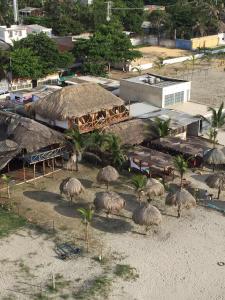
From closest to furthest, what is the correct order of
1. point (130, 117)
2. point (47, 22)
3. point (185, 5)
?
point (130, 117) < point (47, 22) < point (185, 5)

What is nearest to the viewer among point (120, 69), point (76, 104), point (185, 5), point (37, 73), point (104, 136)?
point (104, 136)

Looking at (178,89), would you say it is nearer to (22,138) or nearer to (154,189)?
(154,189)

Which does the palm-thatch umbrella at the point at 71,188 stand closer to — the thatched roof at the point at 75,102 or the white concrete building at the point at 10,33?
the thatched roof at the point at 75,102

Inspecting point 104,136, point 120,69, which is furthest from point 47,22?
point 104,136

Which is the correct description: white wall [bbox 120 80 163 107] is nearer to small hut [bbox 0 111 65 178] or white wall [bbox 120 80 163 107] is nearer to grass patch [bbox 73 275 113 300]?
small hut [bbox 0 111 65 178]

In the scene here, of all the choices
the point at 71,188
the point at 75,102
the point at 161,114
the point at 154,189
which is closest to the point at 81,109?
the point at 75,102

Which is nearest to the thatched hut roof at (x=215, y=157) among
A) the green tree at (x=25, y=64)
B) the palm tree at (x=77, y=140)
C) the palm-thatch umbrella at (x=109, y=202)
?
the palm-thatch umbrella at (x=109, y=202)

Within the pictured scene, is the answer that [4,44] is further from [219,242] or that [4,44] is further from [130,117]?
[219,242]
